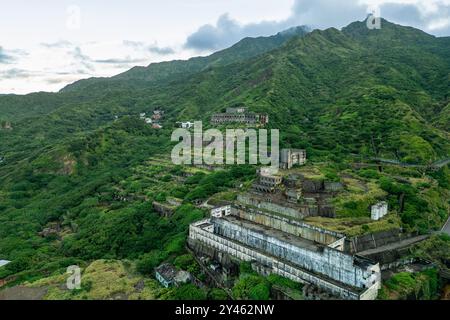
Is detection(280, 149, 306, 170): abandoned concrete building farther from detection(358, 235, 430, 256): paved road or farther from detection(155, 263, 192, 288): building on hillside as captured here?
detection(155, 263, 192, 288): building on hillside

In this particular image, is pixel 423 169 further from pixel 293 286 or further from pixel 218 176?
pixel 293 286

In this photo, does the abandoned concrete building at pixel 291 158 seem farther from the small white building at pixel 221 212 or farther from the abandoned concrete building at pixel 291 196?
the small white building at pixel 221 212

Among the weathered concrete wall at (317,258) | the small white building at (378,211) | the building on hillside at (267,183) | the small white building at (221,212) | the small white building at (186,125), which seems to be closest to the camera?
the weathered concrete wall at (317,258)

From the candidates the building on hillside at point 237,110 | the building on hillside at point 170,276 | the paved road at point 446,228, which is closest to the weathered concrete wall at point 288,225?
the building on hillside at point 170,276

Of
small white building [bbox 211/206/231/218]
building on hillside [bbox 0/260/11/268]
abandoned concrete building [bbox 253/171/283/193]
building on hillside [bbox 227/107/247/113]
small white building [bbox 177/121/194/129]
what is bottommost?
building on hillside [bbox 0/260/11/268]


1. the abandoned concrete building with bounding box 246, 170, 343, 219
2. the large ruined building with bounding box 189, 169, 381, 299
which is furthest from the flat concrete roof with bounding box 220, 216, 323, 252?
the abandoned concrete building with bounding box 246, 170, 343, 219
